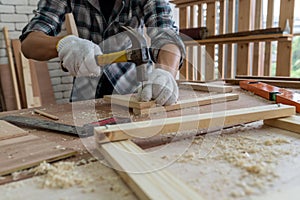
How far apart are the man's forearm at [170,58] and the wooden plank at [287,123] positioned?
1.93 feet

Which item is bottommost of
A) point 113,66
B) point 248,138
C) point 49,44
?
point 248,138

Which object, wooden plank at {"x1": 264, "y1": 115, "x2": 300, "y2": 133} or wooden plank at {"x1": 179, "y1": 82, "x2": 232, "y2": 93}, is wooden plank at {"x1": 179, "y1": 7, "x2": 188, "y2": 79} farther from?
wooden plank at {"x1": 264, "y1": 115, "x2": 300, "y2": 133}

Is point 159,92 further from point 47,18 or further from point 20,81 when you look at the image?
point 20,81

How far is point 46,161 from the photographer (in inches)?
21.9

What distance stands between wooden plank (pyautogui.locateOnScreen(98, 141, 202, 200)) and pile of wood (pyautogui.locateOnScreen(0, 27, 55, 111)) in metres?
2.50

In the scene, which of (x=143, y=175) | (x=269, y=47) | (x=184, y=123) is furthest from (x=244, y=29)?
(x=143, y=175)

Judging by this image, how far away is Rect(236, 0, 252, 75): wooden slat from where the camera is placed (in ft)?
7.69

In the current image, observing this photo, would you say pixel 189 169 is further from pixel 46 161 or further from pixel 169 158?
pixel 46 161

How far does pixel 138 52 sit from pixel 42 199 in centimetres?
55

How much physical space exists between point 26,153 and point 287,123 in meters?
0.64

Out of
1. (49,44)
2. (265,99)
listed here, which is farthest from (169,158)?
(49,44)

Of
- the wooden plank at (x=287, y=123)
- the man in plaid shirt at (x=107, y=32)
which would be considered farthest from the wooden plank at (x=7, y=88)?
the wooden plank at (x=287, y=123)

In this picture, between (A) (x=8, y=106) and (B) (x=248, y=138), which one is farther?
(A) (x=8, y=106)

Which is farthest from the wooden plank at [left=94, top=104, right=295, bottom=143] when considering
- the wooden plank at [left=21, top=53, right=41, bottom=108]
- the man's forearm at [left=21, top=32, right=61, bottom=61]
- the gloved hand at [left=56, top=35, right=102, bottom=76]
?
the wooden plank at [left=21, top=53, right=41, bottom=108]
